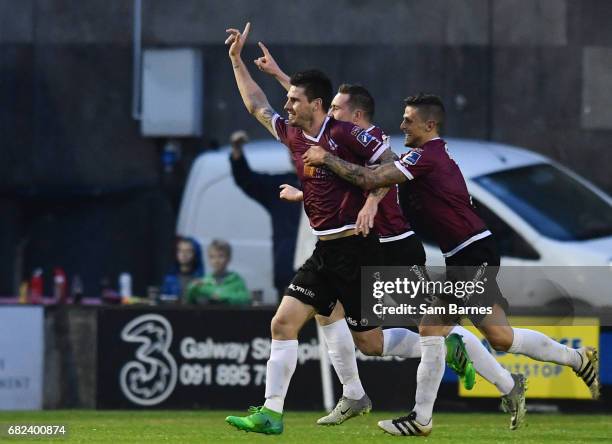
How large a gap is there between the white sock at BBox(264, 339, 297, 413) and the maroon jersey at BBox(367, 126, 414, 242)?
118cm

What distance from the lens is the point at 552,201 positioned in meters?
17.2

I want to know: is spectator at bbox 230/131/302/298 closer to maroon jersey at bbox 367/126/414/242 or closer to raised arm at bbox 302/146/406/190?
maroon jersey at bbox 367/126/414/242

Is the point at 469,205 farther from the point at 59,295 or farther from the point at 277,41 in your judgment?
the point at 277,41

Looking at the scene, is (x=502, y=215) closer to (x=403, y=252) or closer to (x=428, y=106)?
(x=403, y=252)

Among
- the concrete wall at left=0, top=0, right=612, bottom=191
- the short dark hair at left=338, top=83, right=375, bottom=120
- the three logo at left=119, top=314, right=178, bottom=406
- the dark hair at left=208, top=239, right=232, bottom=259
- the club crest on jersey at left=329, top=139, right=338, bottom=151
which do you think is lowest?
the three logo at left=119, top=314, right=178, bottom=406

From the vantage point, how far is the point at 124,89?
877 inches

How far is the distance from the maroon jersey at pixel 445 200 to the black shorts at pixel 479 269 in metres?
0.05

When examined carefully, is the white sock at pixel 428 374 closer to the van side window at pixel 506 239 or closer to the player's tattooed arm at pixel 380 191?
the player's tattooed arm at pixel 380 191

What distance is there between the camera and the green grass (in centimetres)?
1107

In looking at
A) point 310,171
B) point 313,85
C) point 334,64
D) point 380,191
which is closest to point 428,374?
point 380,191

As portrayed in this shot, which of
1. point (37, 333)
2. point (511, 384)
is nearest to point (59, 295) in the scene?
point (37, 333)

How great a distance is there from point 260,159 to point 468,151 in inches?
82.5

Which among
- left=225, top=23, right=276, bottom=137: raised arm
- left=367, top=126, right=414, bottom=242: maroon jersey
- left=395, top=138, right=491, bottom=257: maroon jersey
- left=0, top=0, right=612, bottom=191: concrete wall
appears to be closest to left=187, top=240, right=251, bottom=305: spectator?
left=367, top=126, right=414, bottom=242: maroon jersey

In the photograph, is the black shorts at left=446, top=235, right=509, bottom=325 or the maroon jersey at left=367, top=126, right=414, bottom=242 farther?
the maroon jersey at left=367, top=126, right=414, bottom=242
